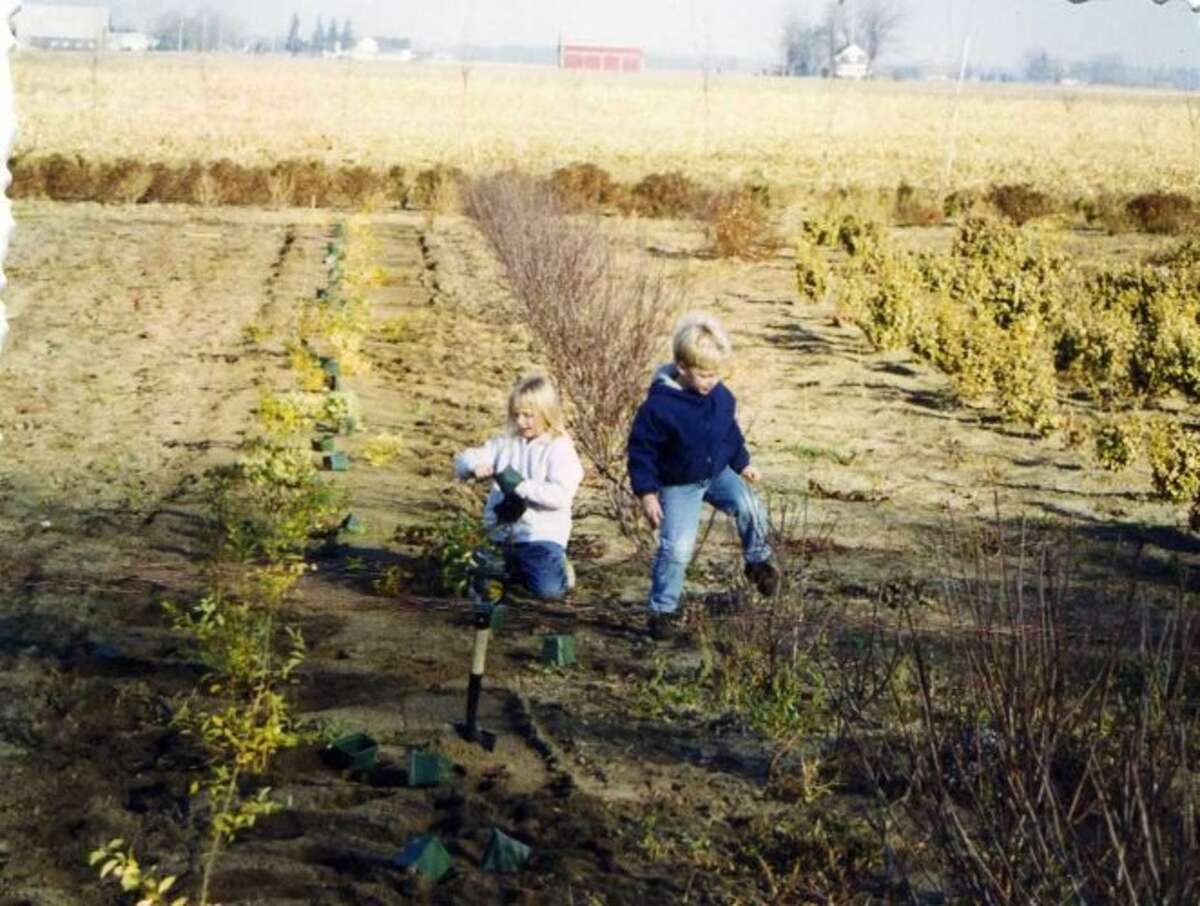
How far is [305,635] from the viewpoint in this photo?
5805 mm

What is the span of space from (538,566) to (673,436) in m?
0.76

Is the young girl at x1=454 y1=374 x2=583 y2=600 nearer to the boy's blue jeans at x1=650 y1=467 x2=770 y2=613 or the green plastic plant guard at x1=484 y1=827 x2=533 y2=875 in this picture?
the boy's blue jeans at x1=650 y1=467 x2=770 y2=613

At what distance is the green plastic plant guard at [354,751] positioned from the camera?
4.49 meters

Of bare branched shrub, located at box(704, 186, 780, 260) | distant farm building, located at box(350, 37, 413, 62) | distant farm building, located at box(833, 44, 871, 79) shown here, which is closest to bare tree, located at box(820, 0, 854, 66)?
distant farm building, located at box(833, 44, 871, 79)

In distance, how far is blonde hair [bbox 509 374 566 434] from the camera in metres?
5.88

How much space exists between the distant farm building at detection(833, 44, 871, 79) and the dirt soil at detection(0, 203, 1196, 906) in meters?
63.4

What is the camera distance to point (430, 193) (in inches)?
1086

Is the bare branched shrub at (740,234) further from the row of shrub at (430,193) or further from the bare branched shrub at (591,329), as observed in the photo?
the bare branched shrub at (591,329)

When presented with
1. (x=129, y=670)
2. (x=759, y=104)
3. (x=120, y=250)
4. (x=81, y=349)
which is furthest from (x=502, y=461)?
(x=759, y=104)

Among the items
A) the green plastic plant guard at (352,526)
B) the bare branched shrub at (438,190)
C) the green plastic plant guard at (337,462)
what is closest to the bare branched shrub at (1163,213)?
the bare branched shrub at (438,190)

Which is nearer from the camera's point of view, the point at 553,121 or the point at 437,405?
the point at 437,405

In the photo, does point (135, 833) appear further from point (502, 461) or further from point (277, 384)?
point (277, 384)

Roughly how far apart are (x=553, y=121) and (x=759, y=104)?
14898 mm

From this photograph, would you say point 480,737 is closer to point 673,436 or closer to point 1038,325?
point 673,436
